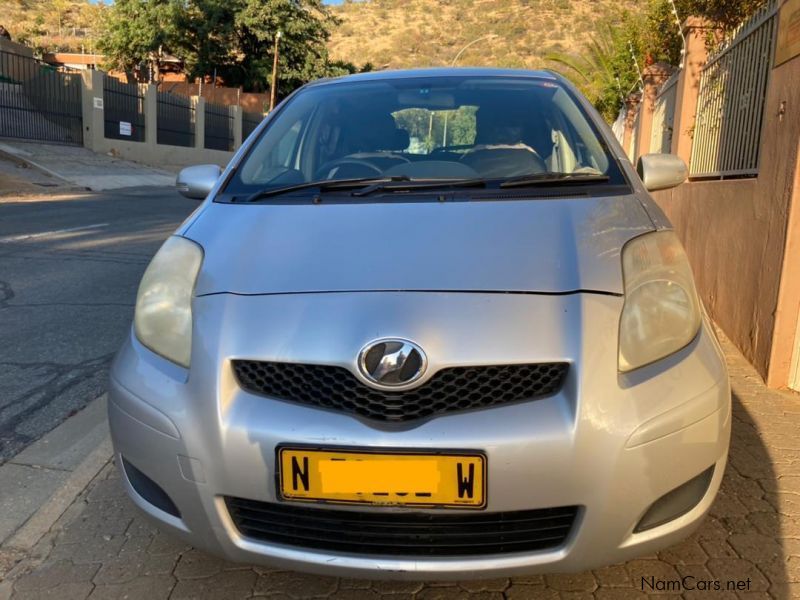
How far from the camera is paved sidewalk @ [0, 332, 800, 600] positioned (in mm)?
2080

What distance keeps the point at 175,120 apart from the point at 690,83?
2648 centimetres

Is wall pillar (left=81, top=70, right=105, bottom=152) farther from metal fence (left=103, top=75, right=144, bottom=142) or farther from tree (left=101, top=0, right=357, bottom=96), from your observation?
tree (left=101, top=0, right=357, bottom=96)

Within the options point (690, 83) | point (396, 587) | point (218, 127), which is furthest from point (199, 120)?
point (396, 587)

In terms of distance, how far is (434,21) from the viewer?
7694cm

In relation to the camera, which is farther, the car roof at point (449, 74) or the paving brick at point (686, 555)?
the car roof at point (449, 74)

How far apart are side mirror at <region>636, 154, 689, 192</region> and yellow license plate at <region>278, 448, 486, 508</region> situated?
1643 millimetres

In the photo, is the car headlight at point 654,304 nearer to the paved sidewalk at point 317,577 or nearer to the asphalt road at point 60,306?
the paved sidewalk at point 317,577

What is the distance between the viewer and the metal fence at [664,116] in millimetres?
7960

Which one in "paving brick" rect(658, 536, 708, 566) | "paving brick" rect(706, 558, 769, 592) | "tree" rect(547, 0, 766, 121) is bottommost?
"paving brick" rect(658, 536, 708, 566)

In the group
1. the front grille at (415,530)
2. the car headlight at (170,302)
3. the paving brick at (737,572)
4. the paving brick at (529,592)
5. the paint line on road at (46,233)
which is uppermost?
the car headlight at (170,302)

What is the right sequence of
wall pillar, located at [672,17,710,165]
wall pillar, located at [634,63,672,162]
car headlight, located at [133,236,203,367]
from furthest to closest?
1. wall pillar, located at [634,63,672,162]
2. wall pillar, located at [672,17,710,165]
3. car headlight, located at [133,236,203,367]

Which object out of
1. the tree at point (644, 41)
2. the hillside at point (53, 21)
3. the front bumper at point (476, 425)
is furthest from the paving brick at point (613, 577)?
the hillside at point (53, 21)

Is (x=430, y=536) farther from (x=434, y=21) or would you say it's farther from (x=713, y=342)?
(x=434, y=21)

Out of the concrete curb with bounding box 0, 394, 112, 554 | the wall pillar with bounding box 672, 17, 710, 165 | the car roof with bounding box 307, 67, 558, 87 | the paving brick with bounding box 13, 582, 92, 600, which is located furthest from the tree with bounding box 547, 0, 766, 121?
the paving brick with bounding box 13, 582, 92, 600
